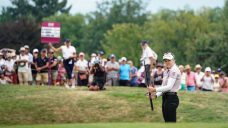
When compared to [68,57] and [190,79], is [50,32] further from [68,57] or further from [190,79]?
[190,79]

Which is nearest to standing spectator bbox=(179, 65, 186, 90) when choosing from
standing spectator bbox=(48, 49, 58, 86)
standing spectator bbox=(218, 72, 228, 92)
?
standing spectator bbox=(218, 72, 228, 92)

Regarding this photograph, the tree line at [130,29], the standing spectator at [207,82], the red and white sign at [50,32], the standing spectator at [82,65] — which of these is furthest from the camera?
the tree line at [130,29]

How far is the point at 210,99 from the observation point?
29750 mm

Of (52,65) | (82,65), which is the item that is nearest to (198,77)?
(82,65)

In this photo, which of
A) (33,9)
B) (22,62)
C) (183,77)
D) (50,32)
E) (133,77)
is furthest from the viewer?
(33,9)

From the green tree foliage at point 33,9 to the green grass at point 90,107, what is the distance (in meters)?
76.1

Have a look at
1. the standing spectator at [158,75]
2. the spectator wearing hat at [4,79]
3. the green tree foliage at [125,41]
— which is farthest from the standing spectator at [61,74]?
the green tree foliage at [125,41]

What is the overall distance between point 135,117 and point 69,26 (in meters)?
128

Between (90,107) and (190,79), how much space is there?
795 cm

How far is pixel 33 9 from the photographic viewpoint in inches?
4715

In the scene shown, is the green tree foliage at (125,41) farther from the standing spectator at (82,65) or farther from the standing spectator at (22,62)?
the standing spectator at (22,62)

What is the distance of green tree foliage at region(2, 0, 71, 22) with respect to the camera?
112m

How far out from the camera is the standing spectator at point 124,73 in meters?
33.8

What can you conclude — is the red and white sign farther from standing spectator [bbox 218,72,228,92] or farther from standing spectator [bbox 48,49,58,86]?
standing spectator [bbox 218,72,228,92]
